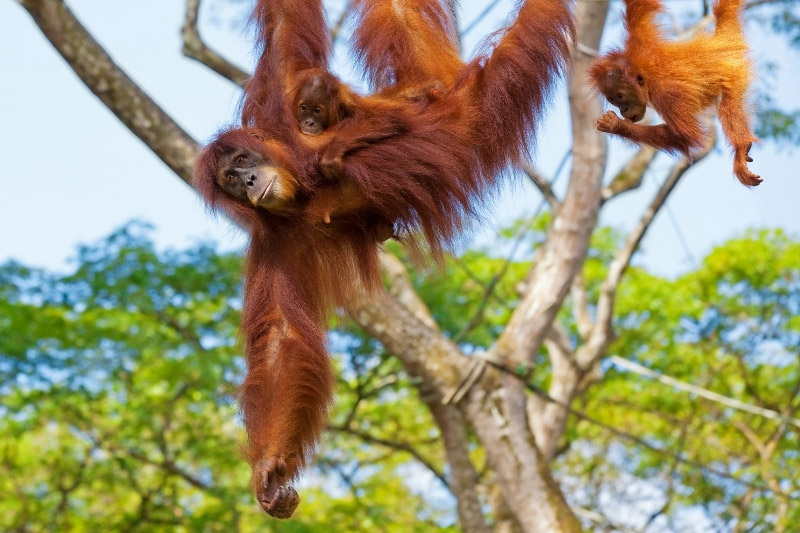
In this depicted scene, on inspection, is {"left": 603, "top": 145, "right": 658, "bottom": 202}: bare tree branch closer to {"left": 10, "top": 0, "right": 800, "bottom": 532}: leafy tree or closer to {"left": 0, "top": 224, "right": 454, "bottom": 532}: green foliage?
{"left": 10, "top": 0, "right": 800, "bottom": 532}: leafy tree

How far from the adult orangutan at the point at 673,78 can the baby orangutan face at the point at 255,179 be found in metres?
1.06

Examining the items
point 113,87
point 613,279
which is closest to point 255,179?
point 113,87

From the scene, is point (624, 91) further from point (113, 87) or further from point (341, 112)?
point (113, 87)

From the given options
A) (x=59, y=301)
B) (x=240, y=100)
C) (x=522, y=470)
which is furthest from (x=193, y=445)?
(x=240, y=100)

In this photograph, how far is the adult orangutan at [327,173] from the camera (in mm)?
3365

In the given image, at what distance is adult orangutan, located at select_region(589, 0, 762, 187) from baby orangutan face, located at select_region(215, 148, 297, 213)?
1.06 m

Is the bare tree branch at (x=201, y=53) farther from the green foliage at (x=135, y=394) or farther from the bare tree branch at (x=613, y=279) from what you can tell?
the bare tree branch at (x=613, y=279)

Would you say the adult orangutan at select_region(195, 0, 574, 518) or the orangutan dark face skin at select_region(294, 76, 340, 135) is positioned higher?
the orangutan dark face skin at select_region(294, 76, 340, 135)

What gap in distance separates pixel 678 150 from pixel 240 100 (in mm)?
1598

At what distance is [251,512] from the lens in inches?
437

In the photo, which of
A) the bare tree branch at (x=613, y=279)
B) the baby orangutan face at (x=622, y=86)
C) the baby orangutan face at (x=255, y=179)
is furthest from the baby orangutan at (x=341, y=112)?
the bare tree branch at (x=613, y=279)

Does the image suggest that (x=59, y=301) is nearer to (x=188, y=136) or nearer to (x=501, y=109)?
(x=188, y=136)

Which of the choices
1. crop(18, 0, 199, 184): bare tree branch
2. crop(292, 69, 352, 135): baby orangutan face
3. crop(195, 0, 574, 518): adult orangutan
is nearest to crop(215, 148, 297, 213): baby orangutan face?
crop(195, 0, 574, 518): adult orangutan

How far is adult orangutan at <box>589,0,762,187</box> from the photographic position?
136 inches
